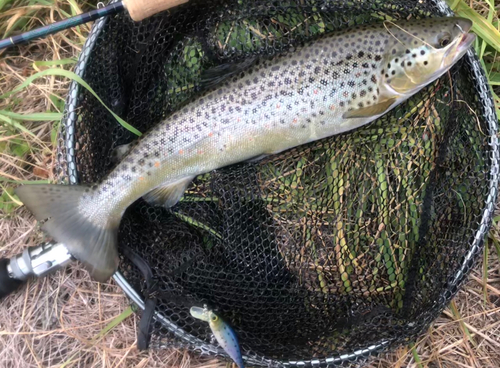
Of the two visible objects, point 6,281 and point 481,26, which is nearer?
point 6,281

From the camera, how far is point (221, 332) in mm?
1865

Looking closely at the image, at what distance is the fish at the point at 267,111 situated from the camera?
Result: 6.26ft

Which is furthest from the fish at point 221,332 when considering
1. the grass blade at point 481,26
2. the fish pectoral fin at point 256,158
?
the grass blade at point 481,26

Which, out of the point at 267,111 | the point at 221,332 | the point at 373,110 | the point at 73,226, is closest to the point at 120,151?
the point at 73,226

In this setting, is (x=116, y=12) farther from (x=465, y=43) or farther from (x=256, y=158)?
(x=465, y=43)

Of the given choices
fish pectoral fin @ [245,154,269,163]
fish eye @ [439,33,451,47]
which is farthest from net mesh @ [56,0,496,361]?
fish eye @ [439,33,451,47]

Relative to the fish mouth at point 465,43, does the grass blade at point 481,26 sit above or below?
below

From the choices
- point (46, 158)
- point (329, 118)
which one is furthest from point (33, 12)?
point (329, 118)

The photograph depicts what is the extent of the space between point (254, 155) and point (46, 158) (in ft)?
3.76

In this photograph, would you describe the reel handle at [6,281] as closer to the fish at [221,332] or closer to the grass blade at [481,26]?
the fish at [221,332]

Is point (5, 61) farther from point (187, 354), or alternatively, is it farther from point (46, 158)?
point (187, 354)

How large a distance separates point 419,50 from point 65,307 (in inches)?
82.4

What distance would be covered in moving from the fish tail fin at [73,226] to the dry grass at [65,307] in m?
0.53

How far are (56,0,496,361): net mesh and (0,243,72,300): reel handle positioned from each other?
0.27 m
